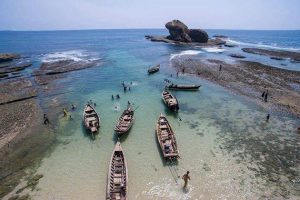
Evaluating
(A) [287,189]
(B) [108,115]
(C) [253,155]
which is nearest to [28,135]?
(B) [108,115]

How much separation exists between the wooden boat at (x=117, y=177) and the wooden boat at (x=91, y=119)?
18.8 ft

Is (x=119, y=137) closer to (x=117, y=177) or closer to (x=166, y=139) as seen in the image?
(x=166, y=139)

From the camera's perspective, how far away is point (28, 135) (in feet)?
101

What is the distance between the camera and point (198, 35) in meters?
124

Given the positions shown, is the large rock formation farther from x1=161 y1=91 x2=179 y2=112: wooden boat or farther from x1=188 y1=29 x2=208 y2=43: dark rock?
x1=161 y1=91 x2=179 y2=112: wooden boat

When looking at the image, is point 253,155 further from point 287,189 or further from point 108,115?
point 108,115

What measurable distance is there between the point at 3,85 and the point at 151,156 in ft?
135

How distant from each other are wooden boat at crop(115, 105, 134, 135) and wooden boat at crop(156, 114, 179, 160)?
12.1 feet

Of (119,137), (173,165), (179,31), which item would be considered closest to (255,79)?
(119,137)

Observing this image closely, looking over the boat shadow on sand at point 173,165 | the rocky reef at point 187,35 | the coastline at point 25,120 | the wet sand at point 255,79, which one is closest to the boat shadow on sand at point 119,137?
the boat shadow on sand at point 173,165

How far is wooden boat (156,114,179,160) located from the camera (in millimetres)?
25156

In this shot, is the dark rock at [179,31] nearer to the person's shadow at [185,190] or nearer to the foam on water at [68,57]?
the foam on water at [68,57]

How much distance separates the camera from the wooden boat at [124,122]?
2969cm

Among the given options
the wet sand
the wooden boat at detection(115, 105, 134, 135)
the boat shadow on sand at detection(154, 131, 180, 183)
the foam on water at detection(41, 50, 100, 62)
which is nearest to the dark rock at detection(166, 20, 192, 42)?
the foam on water at detection(41, 50, 100, 62)
